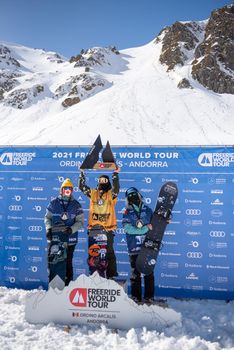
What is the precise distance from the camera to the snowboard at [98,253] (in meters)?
6.48

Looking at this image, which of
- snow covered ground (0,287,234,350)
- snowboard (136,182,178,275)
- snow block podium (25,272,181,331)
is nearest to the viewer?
snow covered ground (0,287,234,350)

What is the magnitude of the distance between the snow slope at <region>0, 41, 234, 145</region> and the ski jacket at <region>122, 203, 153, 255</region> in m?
29.3

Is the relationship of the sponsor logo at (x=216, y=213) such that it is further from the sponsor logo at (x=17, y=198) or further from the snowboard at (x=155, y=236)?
the sponsor logo at (x=17, y=198)

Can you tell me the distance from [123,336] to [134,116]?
44519 millimetres

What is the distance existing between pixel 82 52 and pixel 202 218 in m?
112

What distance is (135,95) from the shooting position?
59.8 meters

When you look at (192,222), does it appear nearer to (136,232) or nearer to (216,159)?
(216,159)

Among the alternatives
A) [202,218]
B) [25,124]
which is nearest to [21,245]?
[202,218]

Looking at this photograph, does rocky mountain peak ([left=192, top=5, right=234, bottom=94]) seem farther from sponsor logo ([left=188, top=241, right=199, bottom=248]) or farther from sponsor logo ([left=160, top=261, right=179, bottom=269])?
sponsor logo ([left=160, top=261, right=179, bottom=269])

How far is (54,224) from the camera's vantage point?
6668 mm

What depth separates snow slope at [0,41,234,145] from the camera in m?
40.7

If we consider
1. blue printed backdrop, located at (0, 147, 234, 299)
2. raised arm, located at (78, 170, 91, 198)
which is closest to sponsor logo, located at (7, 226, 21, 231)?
blue printed backdrop, located at (0, 147, 234, 299)

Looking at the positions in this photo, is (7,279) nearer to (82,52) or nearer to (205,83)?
(205,83)

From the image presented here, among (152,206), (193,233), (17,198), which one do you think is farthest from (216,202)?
(17,198)
